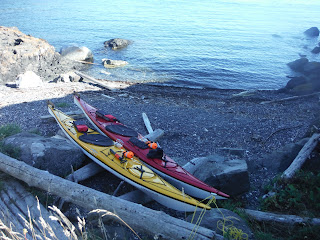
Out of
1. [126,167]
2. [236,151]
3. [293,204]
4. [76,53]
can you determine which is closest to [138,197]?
[126,167]

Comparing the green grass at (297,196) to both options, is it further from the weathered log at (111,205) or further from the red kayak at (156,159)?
the weathered log at (111,205)

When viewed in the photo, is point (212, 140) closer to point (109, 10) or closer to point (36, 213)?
point (36, 213)

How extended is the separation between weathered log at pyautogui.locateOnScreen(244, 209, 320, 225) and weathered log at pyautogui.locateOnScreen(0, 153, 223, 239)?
172 centimetres

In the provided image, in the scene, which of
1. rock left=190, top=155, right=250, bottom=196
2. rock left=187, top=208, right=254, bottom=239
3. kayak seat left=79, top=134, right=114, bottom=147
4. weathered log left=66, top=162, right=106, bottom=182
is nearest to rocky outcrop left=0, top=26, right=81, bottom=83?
kayak seat left=79, top=134, right=114, bottom=147

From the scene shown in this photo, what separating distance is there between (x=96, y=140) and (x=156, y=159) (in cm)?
142

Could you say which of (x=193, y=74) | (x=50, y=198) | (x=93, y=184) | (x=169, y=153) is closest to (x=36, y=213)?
(x=50, y=198)

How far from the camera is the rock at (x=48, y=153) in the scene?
5031 mm

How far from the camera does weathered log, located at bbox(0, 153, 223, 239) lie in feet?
10.0

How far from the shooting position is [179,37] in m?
27.3

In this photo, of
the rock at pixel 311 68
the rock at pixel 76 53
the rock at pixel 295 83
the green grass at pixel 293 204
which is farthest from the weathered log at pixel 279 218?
the rock at pixel 76 53

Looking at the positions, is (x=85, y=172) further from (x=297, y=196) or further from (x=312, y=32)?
(x=312, y=32)

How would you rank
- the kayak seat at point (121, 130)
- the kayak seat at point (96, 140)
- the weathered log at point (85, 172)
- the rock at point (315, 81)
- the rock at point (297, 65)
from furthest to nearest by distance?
the rock at point (297, 65), the rock at point (315, 81), the kayak seat at point (121, 130), the kayak seat at point (96, 140), the weathered log at point (85, 172)

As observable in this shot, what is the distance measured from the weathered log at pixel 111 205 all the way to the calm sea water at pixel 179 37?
1312cm

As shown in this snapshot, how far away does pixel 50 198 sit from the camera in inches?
173
